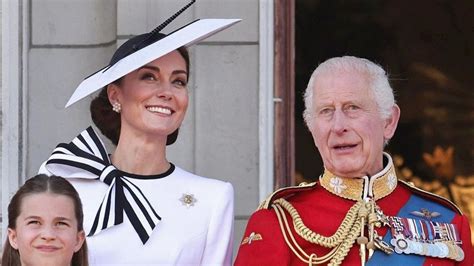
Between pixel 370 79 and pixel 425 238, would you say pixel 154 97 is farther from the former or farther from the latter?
pixel 425 238

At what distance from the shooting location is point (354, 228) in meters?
4.29

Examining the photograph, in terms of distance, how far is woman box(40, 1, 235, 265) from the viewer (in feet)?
14.3

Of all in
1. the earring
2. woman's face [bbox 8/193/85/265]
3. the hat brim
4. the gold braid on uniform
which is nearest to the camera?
woman's face [bbox 8/193/85/265]

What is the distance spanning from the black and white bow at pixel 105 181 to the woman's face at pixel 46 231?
29cm

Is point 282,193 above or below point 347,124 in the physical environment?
below

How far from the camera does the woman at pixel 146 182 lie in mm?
4344

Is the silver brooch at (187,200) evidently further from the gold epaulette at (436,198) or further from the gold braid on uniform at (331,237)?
the gold epaulette at (436,198)

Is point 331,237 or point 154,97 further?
point 154,97

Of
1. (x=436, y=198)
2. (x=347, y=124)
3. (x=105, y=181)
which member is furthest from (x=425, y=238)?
(x=105, y=181)

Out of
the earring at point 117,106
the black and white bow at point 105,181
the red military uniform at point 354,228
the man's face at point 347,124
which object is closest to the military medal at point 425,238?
the red military uniform at point 354,228

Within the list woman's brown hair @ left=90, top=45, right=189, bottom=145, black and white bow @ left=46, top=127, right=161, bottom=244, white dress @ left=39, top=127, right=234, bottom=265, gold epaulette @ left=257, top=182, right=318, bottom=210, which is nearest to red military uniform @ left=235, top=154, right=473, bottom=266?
gold epaulette @ left=257, top=182, right=318, bottom=210

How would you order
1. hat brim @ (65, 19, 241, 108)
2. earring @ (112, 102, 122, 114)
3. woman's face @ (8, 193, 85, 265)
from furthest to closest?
1. earring @ (112, 102, 122, 114)
2. hat brim @ (65, 19, 241, 108)
3. woman's face @ (8, 193, 85, 265)

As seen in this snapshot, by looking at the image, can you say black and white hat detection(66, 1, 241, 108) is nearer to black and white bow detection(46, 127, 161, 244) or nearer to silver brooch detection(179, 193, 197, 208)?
black and white bow detection(46, 127, 161, 244)

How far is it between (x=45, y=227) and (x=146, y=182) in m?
0.51
